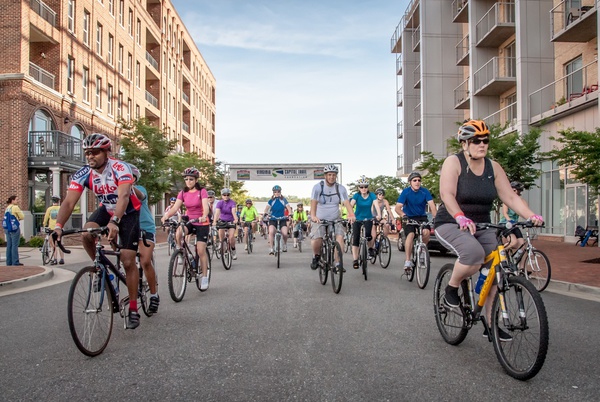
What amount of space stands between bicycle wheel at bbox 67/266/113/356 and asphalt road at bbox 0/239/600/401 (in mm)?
139

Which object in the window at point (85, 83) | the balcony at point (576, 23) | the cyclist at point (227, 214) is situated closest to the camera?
the cyclist at point (227, 214)

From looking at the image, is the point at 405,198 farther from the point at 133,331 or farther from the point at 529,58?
the point at 529,58

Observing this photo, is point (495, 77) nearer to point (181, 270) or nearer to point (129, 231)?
point (181, 270)

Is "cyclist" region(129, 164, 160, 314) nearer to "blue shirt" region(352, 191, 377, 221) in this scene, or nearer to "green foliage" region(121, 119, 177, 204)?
"blue shirt" region(352, 191, 377, 221)

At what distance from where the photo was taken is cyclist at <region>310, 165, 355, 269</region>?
9.14 m

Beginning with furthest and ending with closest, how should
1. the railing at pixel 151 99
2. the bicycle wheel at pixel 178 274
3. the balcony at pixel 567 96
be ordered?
1. the railing at pixel 151 99
2. the balcony at pixel 567 96
3. the bicycle wheel at pixel 178 274

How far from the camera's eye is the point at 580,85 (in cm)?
2203

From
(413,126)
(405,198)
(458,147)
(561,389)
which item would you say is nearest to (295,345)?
(561,389)

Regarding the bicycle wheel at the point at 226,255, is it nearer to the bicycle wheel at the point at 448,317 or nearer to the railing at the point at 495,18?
the bicycle wheel at the point at 448,317

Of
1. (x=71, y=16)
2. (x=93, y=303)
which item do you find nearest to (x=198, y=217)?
(x=93, y=303)

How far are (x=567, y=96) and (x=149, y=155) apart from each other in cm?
2143

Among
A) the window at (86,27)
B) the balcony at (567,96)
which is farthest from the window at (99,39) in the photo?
the balcony at (567,96)

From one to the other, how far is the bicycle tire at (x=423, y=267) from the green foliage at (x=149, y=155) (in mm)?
22500

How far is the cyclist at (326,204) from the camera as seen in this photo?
9.14 metres
